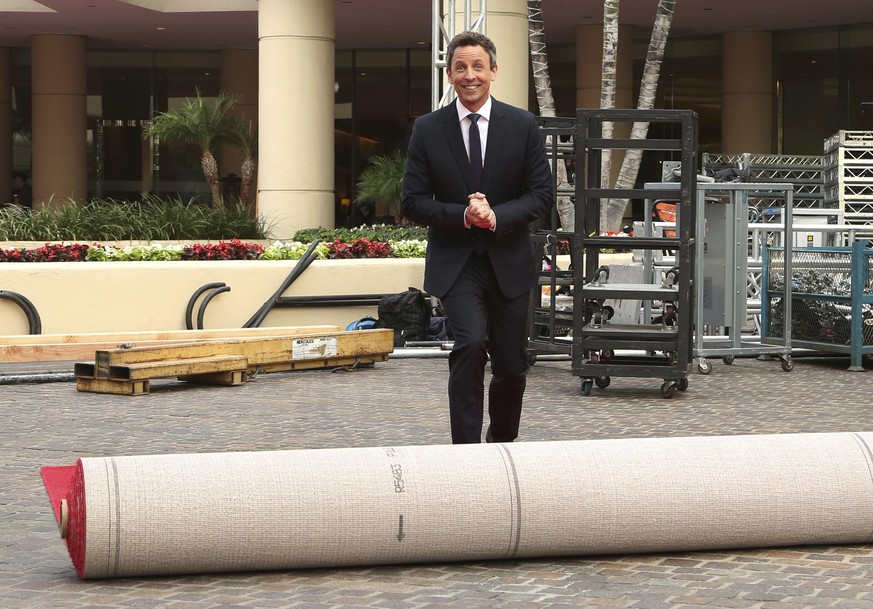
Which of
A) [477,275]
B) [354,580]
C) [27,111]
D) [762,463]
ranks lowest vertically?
[354,580]

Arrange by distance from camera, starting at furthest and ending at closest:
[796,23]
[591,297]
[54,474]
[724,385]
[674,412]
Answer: [796,23]
[724,385]
[591,297]
[674,412]
[54,474]

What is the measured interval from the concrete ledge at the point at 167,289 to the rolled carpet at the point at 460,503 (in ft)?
30.7

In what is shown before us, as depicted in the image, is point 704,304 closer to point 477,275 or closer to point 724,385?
point 724,385

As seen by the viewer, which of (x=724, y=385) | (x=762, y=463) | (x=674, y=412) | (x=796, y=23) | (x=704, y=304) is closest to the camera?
(x=762, y=463)

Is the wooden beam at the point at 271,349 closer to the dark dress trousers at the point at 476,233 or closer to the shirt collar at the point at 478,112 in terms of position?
the dark dress trousers at the point at 476,233

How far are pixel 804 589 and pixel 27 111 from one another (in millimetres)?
34641

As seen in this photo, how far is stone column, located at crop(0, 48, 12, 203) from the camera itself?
3478 cm

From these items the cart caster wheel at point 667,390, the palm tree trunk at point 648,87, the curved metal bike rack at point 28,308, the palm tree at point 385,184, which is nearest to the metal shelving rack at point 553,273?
the cart caster wheel at point 667,390

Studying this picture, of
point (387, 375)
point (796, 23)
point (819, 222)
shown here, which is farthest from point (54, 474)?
point (796, 23)

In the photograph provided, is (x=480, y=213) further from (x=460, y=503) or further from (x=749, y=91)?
(x=749, y=91)

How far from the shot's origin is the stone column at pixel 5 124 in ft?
114

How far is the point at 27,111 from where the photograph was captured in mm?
36031

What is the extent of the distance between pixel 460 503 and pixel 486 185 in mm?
1794

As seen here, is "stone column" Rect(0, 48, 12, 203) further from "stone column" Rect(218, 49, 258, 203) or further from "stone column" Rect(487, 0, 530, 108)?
"stone column" Rect(487, 0, 530, 108)
